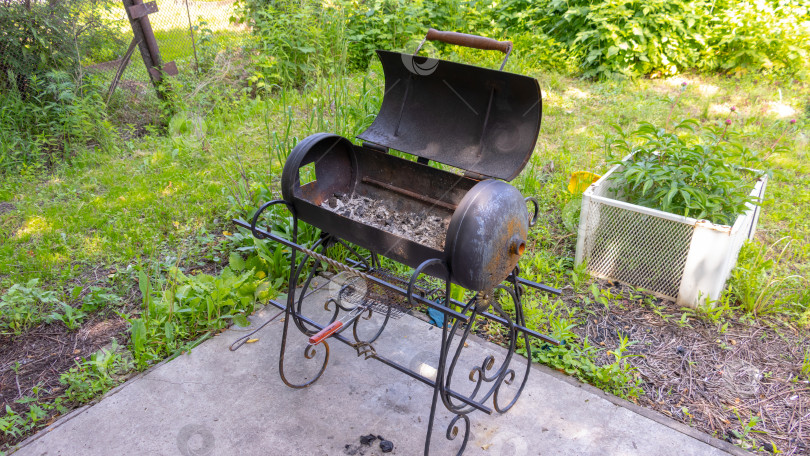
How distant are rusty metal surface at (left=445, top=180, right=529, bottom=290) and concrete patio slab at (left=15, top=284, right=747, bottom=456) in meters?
0.94

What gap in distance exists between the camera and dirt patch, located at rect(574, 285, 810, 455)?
253cm

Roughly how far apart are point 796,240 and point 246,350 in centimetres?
396

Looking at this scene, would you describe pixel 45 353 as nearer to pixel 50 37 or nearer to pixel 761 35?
pixel 50 37

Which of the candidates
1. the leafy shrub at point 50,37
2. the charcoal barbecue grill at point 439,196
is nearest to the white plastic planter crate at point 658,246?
the charcoal barbecue grill at point 439,196

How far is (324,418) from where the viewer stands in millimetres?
2504

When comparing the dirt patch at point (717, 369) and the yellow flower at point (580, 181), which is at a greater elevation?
the yellow flower at point (580, 181)

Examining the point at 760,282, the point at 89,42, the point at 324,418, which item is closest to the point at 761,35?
the point at 760,282

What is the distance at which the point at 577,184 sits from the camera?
4090 mm

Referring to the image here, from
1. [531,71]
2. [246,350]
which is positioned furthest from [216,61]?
[246,350]

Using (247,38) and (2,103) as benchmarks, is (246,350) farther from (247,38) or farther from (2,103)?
(247,38)

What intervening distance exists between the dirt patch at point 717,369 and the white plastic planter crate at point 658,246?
0.18 metres

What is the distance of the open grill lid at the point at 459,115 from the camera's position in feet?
7.43

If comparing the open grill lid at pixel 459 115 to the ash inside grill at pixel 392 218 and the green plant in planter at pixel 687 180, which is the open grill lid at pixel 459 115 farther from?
the green plant in planter at pixel 687 180

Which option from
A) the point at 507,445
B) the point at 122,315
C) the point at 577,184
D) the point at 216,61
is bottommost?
the point at 507,445
